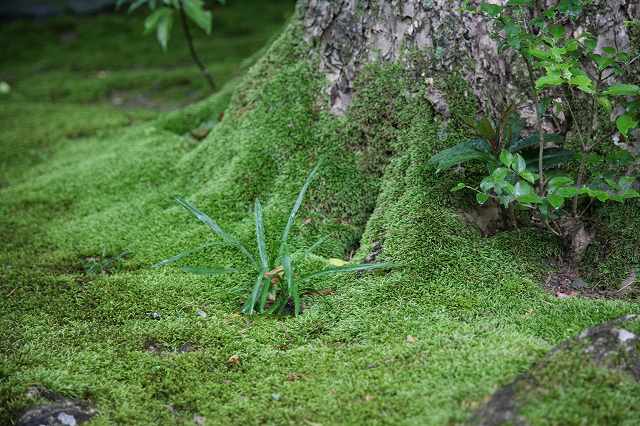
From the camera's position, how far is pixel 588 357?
Result: 1.99 meters

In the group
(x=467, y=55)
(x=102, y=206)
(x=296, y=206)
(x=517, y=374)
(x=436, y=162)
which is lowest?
(x=102, y=206)

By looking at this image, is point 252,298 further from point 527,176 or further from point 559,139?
point 559,139

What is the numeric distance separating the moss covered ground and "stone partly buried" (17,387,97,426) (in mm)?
41

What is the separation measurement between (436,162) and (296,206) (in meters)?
0.71

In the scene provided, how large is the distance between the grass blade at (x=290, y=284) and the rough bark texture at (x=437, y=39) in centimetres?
115

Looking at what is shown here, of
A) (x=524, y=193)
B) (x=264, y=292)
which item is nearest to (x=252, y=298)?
(x=264, y=292)

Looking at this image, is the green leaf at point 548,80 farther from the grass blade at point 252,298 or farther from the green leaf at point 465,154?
the grass blade at point 252,298

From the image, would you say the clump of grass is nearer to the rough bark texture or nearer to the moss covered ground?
the moss covered ground

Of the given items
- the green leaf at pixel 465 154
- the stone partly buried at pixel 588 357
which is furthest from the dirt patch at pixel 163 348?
the green leaf at pixel 465 154

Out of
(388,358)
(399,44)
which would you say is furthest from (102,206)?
(388,358)

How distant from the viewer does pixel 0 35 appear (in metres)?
9.49

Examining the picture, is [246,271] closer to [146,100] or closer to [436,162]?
[436,162]

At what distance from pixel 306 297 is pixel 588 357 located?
1271 mm

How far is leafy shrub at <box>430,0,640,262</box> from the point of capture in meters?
2.37
